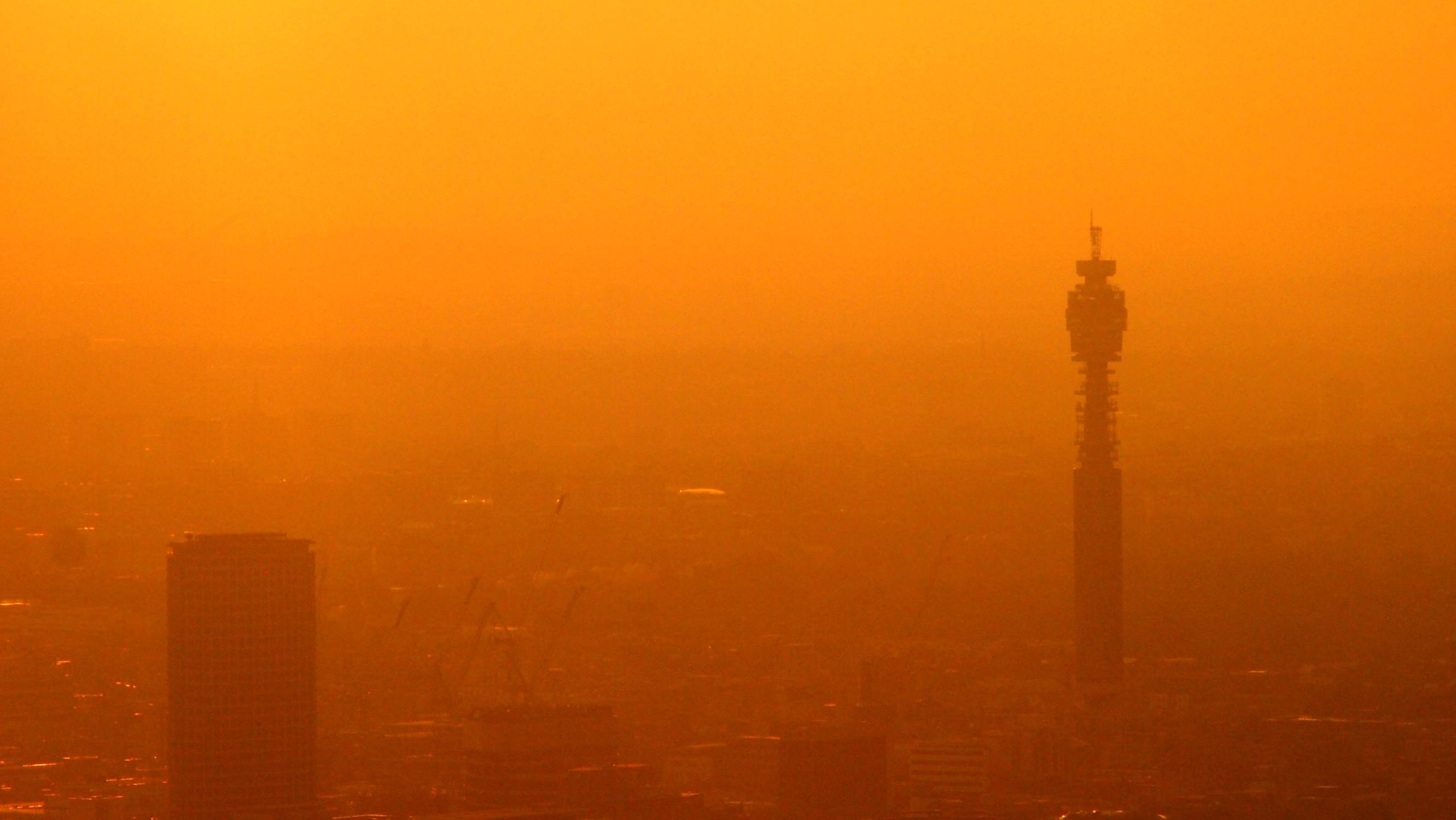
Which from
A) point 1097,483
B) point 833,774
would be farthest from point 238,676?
point 1097,483

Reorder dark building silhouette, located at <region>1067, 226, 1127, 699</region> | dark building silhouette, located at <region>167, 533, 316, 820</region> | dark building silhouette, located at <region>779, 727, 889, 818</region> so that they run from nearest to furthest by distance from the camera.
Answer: dark building silhouette, located at <region>167, 533, 316, 820</region> < dark building silhouette, located at <region>779, 727, 889, 818</region> < dark building silhouette, located at <region>1067, 226, 1127, 699</region>

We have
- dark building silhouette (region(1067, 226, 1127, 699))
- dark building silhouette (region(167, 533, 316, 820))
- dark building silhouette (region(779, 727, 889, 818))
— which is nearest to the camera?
dark building silhouette (region(167, 533, 316, 820))

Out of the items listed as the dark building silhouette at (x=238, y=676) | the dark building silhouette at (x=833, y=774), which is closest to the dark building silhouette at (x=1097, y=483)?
the dark building silhouette at (x=833, y=774)

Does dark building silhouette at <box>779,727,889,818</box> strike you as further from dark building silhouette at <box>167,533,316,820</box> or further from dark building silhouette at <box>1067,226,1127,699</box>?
dark building silhouette at <box>1067,226,1127,699</box>

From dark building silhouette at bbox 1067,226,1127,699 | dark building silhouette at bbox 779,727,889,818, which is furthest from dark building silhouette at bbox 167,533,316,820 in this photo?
dark building silhouette at bbox 1067,226,1127,699

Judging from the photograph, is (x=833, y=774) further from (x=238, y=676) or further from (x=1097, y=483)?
(x=1097, y=483)

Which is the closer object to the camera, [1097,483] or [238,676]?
[238,676]
